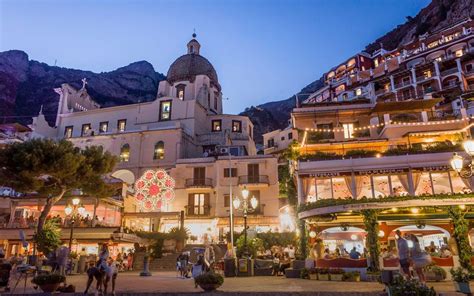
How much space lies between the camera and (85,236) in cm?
2802

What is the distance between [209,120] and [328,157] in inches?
1056

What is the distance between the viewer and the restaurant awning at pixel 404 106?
29.1 m

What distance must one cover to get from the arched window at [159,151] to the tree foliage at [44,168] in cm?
1804

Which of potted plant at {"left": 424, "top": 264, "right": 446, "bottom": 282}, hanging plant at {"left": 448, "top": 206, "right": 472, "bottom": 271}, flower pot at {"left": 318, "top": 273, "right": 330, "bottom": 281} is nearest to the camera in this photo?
potted plant at {"left": 424, "top": 264, "right": 446, "bottom": 282}

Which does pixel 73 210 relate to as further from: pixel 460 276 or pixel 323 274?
pixel 460 276

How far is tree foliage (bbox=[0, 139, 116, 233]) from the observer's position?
753 inches

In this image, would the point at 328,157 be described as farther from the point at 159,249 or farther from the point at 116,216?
the point at 116,216

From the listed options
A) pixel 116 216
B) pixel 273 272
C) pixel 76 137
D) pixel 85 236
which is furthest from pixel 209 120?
pixel 273 272

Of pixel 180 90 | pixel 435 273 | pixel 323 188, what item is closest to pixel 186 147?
pixel 180 90

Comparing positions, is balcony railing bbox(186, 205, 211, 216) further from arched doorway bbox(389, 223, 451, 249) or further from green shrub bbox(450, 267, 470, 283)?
green shrub bbox(450, 267, 470, 283)

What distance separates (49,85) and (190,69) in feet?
148

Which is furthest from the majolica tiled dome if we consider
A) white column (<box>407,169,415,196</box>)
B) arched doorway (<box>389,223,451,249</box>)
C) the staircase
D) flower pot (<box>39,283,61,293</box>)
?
flower pot (<box>39,283,61,293</box>)

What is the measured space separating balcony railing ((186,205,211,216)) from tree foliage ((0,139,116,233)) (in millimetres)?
16033

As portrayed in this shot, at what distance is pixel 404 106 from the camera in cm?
2991
